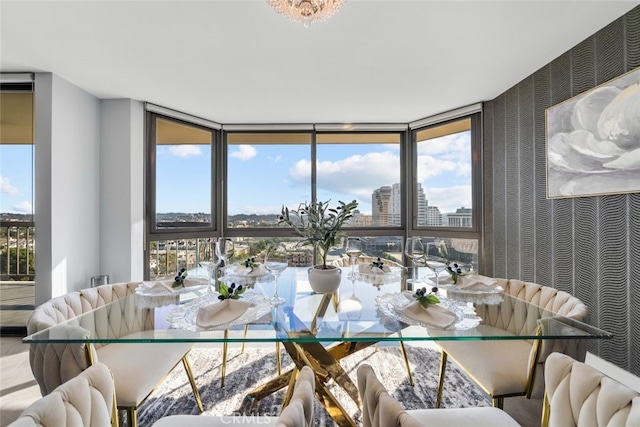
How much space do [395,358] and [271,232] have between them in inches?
92.2

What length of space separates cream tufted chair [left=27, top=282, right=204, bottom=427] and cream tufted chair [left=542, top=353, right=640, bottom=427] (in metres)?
1.55

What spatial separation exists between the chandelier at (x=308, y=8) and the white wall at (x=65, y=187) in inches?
98.8

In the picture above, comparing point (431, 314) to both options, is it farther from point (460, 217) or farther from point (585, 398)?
point (460, 217)

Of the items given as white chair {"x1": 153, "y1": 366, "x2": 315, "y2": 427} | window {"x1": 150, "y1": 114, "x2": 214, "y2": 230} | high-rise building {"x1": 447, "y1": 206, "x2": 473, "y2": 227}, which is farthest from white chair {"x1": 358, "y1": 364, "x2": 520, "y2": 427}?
window {"x1": 150, "y1": 114, "x2": 214, "y2": 230}

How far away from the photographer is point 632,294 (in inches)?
68.9

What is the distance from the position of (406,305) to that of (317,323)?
1.52ft

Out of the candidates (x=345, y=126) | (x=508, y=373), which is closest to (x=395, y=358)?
(x=508, y=373)

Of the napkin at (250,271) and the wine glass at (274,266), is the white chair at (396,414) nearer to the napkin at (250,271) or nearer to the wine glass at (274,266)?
the wine glass at (274,266)

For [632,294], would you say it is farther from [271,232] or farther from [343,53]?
[271,232]

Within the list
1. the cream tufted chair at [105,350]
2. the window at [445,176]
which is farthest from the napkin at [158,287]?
the window at [445,176]

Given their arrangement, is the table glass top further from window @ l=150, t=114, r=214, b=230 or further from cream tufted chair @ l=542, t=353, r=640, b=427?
window @ l=150, t=114, r=214, b=230

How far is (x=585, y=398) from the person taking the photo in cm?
79

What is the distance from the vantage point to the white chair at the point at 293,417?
0.66 m

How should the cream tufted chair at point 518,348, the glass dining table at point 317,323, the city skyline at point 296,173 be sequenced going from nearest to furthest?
the glass dining table at point 317,323
the cream tufted chair at point 518,348
the city skyline at point 296,173
